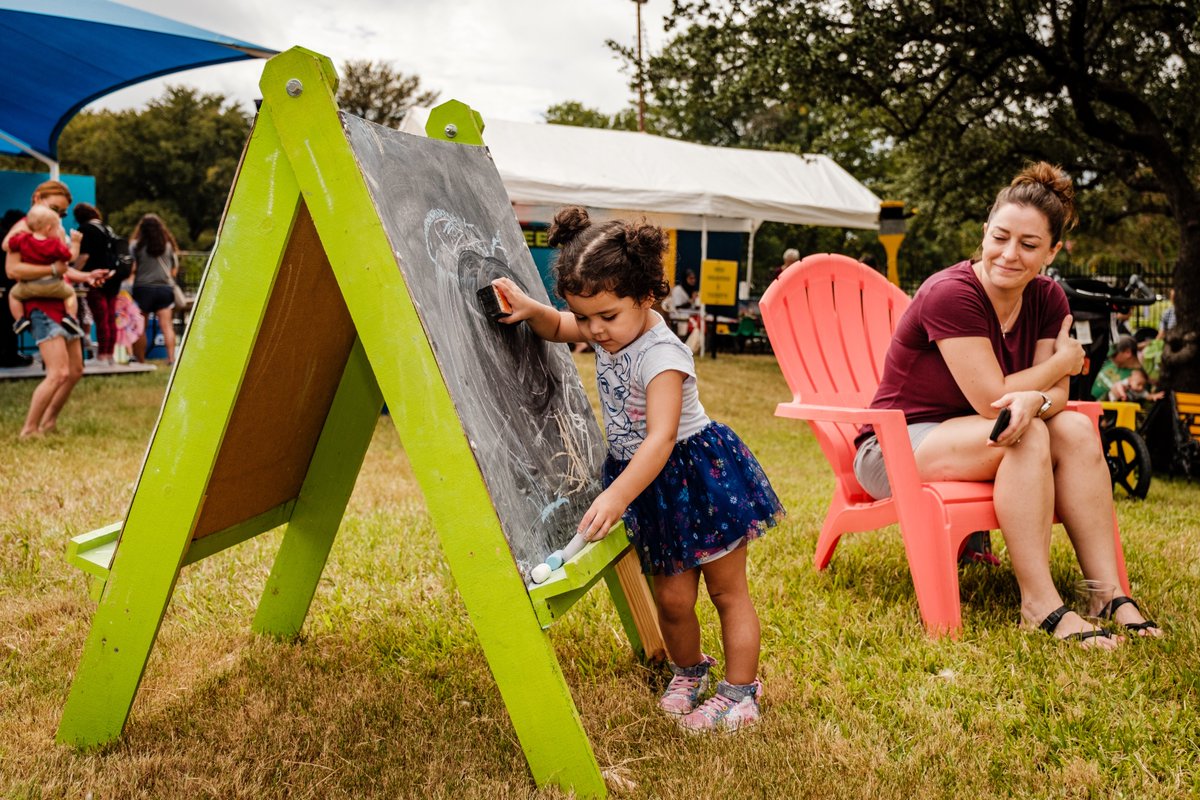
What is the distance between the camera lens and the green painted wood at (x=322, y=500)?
2684 millimetres

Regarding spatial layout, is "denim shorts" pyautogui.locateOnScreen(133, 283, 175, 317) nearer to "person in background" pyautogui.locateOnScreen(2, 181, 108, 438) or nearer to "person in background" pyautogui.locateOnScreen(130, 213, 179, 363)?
"person in background" pyautogui.locateOnScreen(130, 213, 179, 363)

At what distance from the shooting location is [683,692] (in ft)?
8.30

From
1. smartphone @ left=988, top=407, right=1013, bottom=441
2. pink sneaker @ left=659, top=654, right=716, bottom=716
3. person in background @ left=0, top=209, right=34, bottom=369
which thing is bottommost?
person in background @ left=0, top=209, right=34, bottom=369

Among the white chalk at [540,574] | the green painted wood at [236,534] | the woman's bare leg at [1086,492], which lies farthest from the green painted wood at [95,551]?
the woman's bare leg at [1086,492]

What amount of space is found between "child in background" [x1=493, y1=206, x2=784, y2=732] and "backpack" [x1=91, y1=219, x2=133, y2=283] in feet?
30.8

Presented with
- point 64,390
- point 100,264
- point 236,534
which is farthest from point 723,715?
point 100,264

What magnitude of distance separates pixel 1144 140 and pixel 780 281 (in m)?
6.42

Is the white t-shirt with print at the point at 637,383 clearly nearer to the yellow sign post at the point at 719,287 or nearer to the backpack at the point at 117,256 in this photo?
the backpack at the point at 117,256

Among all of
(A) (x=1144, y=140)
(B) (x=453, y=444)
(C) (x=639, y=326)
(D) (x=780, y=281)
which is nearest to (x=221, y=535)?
(B) (x=453, y=444)

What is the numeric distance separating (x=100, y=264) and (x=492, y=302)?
30.9 ft

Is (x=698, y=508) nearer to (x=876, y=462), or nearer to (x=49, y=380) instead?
(x=876, y=462)

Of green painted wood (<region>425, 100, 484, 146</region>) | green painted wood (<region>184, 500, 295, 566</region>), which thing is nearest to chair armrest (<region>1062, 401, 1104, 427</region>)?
green painted wood (<region>425, 100, 484, 146</region>)

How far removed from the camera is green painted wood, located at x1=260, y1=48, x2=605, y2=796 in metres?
1.82

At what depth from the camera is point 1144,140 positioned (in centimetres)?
844
